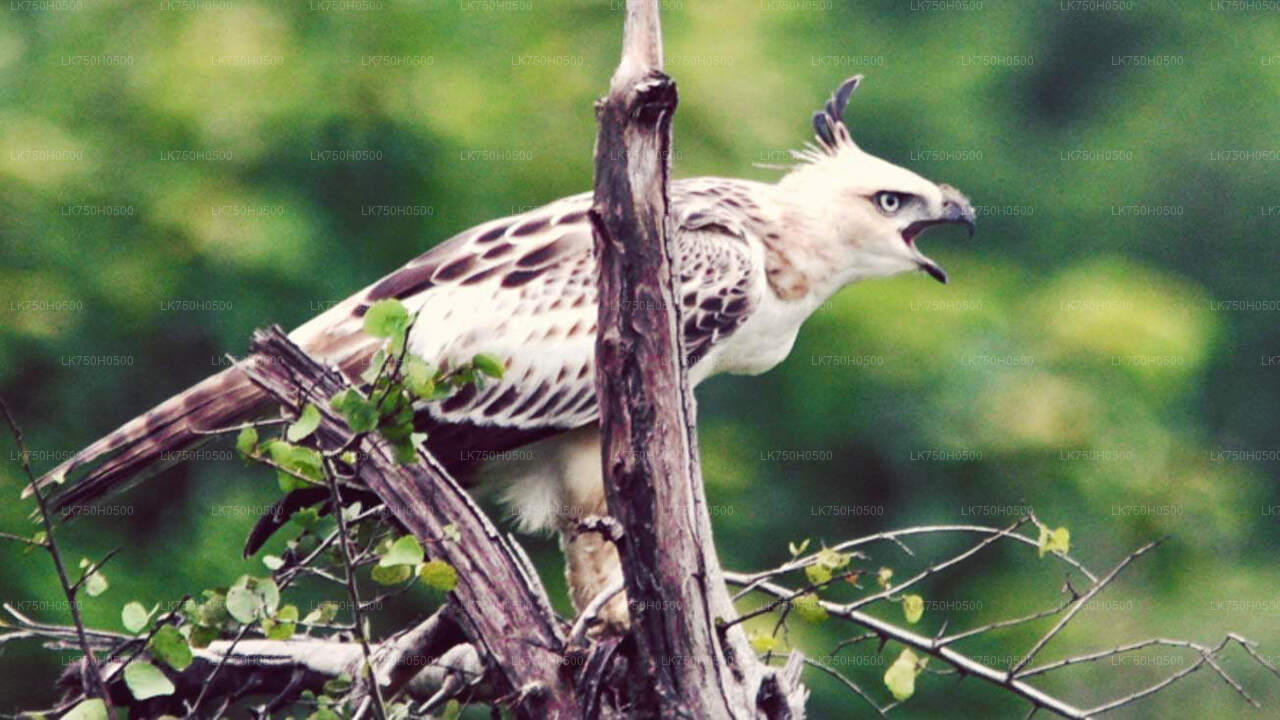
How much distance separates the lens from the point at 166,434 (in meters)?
4.38

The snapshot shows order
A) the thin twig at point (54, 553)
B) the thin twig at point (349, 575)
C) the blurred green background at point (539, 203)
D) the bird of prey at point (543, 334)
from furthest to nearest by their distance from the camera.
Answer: the blurred green background at point (539, 203) → the bird of prey at point (543, 334) → the thin twig at point (349, 575) → the thin twig at point (54, 553)

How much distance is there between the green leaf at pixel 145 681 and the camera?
3.17 meters

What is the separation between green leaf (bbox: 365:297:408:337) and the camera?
3.11 metres

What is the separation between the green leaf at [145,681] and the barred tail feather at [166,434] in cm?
117

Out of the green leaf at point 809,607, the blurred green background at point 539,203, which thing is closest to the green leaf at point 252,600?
the green leaf at point 809,607

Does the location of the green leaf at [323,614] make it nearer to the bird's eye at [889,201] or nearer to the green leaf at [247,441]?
the green leaf at [247,441]

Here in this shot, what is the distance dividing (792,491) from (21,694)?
153 inches

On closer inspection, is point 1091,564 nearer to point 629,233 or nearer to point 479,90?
point 479,90

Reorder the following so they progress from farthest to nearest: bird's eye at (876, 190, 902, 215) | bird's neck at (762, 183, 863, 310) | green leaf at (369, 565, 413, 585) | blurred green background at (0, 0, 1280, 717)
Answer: blurred green background at (0, 0, 1280, 717) < bird's eye at (876, 190, 902, 215) < bird's neck at (762, 183, 863, 310) < green leaf at (369, 565, 413, 585)

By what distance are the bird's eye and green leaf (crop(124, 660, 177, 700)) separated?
2622mm

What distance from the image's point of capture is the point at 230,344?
7566 millimetres

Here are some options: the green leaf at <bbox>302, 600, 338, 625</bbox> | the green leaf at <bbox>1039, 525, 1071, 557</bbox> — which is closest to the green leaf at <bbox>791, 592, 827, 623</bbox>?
the green leaf at <bbox>1039, 525, 1071, 557</bbox>

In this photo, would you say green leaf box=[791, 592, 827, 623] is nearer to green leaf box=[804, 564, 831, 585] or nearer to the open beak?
green leaf box=[804, 564, 831, 585]

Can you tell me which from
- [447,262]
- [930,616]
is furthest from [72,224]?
[930,616]
